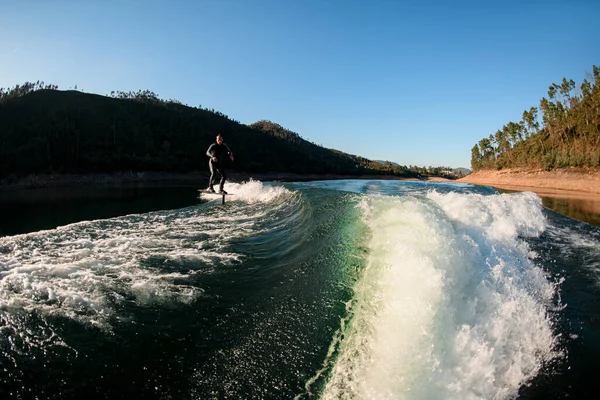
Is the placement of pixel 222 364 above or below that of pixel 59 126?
below

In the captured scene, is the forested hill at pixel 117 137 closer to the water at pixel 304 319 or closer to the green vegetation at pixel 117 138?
the green vegetation at pixel 117 138

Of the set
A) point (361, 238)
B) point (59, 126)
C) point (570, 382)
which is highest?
point (59, 126)

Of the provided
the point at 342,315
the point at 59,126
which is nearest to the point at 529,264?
the point at 342,315

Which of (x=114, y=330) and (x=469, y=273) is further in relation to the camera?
(x=469, y=273)

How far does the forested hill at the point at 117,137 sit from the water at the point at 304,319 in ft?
212

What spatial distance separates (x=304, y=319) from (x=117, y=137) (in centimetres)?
10832

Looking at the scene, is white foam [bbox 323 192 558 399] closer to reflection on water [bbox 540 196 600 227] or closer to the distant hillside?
reflection on water [bbox 540 196 600 227]

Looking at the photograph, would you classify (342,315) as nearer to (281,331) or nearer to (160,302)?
(281,331)

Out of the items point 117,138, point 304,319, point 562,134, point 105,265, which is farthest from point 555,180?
point 117,138

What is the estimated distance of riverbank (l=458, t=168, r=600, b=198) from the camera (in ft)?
134

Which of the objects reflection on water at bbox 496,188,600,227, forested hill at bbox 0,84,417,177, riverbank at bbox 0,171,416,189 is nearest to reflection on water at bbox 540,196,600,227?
reflection on water at bbox 496,188,600,227

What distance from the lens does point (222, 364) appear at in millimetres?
3838

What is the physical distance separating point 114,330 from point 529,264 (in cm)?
915

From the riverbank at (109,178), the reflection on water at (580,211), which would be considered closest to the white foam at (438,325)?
the reflection on water at (580,211)
